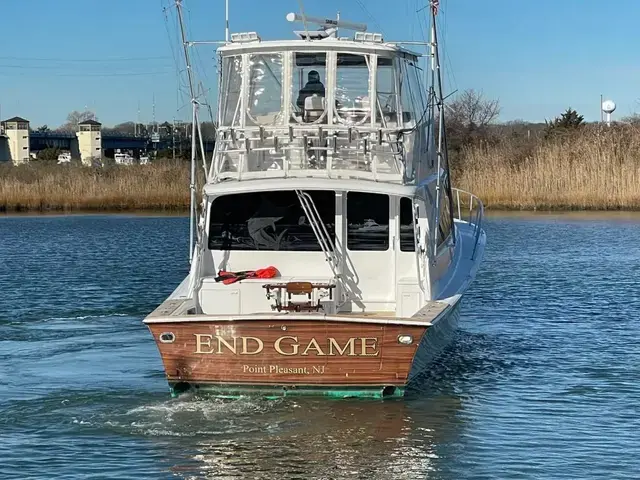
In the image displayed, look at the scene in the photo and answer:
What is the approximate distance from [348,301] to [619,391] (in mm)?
3760

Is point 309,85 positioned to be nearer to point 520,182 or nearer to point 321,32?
point 321,32

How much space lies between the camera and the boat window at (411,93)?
16375mm

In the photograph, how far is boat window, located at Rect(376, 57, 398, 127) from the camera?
16.0 metres

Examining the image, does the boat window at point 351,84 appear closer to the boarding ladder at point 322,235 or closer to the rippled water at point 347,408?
the boarding ladder at point 322,235

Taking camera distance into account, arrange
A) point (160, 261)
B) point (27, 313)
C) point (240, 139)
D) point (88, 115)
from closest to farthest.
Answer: point (240, 139), point (27, 313), point (160, 261), point (88, 115)

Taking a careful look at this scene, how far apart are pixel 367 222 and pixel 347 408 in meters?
2.91

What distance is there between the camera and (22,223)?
48.8 m

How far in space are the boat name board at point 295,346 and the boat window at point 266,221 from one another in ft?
7.91

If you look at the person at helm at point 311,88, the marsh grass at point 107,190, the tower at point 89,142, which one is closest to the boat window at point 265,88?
the person at helm at point 311,88

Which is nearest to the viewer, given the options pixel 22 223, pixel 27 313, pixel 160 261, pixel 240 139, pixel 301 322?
pixel 301 322

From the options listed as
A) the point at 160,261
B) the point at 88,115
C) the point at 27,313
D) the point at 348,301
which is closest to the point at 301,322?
the point at 348,301

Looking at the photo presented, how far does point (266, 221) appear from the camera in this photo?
1580 centimetres

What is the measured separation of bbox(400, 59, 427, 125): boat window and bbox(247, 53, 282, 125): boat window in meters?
1.74

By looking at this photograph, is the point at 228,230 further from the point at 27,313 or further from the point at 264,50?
the point at 27,313
